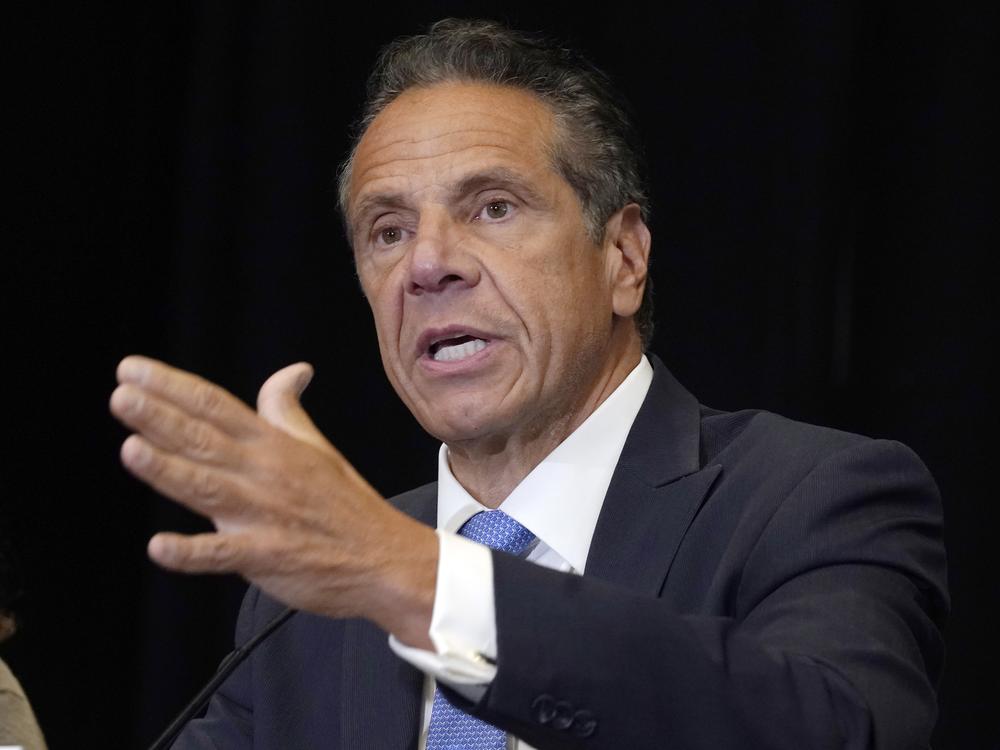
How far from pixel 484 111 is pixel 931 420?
1.00 m

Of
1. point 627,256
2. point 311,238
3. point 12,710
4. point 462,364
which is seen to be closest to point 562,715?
point 462,364

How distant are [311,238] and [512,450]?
1.09 m

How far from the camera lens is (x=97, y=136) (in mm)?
2941

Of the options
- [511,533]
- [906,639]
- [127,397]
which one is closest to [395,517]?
[127,397]

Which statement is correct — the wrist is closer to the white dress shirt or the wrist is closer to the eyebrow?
the white dress shirt

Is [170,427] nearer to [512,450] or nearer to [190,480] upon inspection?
[190,480]

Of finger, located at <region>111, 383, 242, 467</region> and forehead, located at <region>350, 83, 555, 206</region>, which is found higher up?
forehead, located at <region>350, 83, 555, 206</region>

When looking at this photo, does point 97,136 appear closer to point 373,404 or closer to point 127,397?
point 373,404

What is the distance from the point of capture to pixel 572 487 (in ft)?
6.37

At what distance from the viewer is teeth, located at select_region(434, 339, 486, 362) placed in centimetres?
197

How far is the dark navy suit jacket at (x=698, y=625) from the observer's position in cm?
126

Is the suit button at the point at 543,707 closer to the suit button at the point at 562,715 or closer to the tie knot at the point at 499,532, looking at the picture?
the suit button at the point at 562,715

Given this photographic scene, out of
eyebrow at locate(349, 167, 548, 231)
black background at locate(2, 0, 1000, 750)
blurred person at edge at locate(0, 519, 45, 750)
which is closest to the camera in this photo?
eyebrow at locate(349, 167, 548, 231)

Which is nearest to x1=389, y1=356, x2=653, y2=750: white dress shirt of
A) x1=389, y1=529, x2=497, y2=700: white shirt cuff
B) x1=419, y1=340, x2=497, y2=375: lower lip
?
x1=419, y1=340, x2=497, y2=375: lower lip
